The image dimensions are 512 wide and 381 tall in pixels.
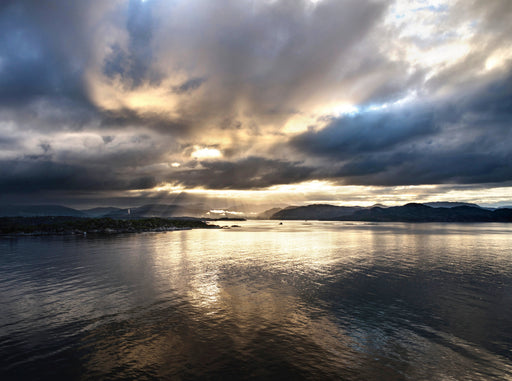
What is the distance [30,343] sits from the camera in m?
24.4

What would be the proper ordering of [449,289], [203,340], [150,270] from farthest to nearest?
[150,270] → [449,289] → [203,340]

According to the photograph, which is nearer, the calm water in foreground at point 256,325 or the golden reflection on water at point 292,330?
the calm water in foreground at point 256,325

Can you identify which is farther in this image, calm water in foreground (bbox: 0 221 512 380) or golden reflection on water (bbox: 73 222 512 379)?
golden reflection on water (bbox: 73 222 512 379)

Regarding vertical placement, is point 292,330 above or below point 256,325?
below

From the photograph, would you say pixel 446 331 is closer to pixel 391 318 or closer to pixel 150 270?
pixel 391 318

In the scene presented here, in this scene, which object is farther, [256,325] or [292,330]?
[256,325]

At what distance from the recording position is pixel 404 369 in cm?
2061

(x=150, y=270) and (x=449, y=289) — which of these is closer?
(x=449, y=289)

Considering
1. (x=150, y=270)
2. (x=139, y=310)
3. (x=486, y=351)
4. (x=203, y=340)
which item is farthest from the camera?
(x=150, y=270)

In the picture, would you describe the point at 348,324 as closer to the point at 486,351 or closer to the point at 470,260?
the point at 486,351

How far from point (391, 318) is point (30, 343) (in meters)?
37.0

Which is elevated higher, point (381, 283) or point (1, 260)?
point (1, 260)

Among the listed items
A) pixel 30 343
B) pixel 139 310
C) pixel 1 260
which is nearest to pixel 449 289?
pixel 139 310

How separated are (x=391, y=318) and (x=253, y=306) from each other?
1658cm
